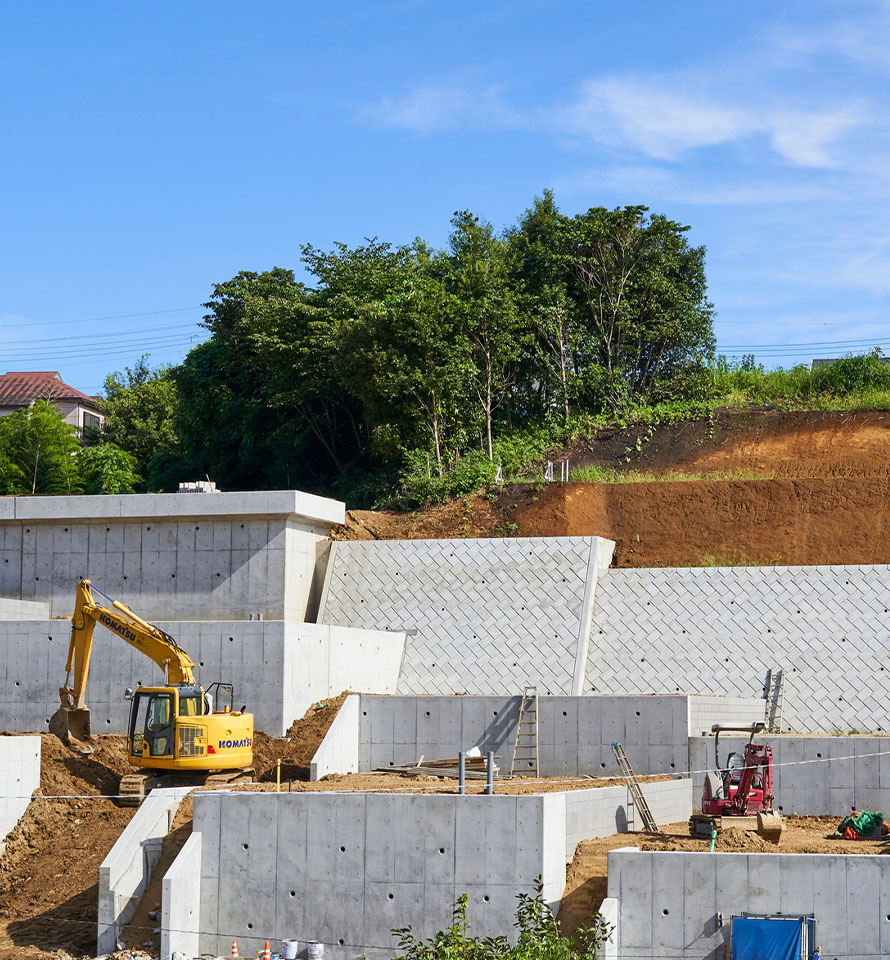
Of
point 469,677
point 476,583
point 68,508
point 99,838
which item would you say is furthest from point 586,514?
point 99,838

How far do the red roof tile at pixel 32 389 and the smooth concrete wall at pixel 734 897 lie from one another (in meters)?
65.4

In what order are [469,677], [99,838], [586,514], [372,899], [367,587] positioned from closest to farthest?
1. [372,899]
2. [99,838]
3. [469,677]
4. [367,587]
5. [586,514]

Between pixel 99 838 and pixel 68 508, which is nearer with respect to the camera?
pixel 99 838

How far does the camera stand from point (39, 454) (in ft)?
168

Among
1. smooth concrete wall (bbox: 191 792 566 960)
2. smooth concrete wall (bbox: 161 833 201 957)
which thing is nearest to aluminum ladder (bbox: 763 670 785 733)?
smooth concrete wall (bbox: 191 792 566 960)

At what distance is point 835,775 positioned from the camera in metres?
22.5

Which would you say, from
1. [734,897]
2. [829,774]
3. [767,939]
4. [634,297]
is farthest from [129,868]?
[634,297]

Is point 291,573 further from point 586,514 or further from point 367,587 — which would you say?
point 586,514

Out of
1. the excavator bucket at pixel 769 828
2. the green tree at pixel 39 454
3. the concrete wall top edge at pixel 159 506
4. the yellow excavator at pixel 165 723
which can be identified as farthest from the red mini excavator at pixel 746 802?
the green tree at pixel 39 454

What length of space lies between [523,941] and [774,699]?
41.7 feet

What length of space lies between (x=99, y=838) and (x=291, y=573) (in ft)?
29.0

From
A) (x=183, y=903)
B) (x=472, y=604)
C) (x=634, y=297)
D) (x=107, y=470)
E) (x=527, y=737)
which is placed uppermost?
(x=634, y=297)

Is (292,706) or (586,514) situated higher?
(586,514)

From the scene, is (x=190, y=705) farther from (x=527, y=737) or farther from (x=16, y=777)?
(x=527, y=737)
